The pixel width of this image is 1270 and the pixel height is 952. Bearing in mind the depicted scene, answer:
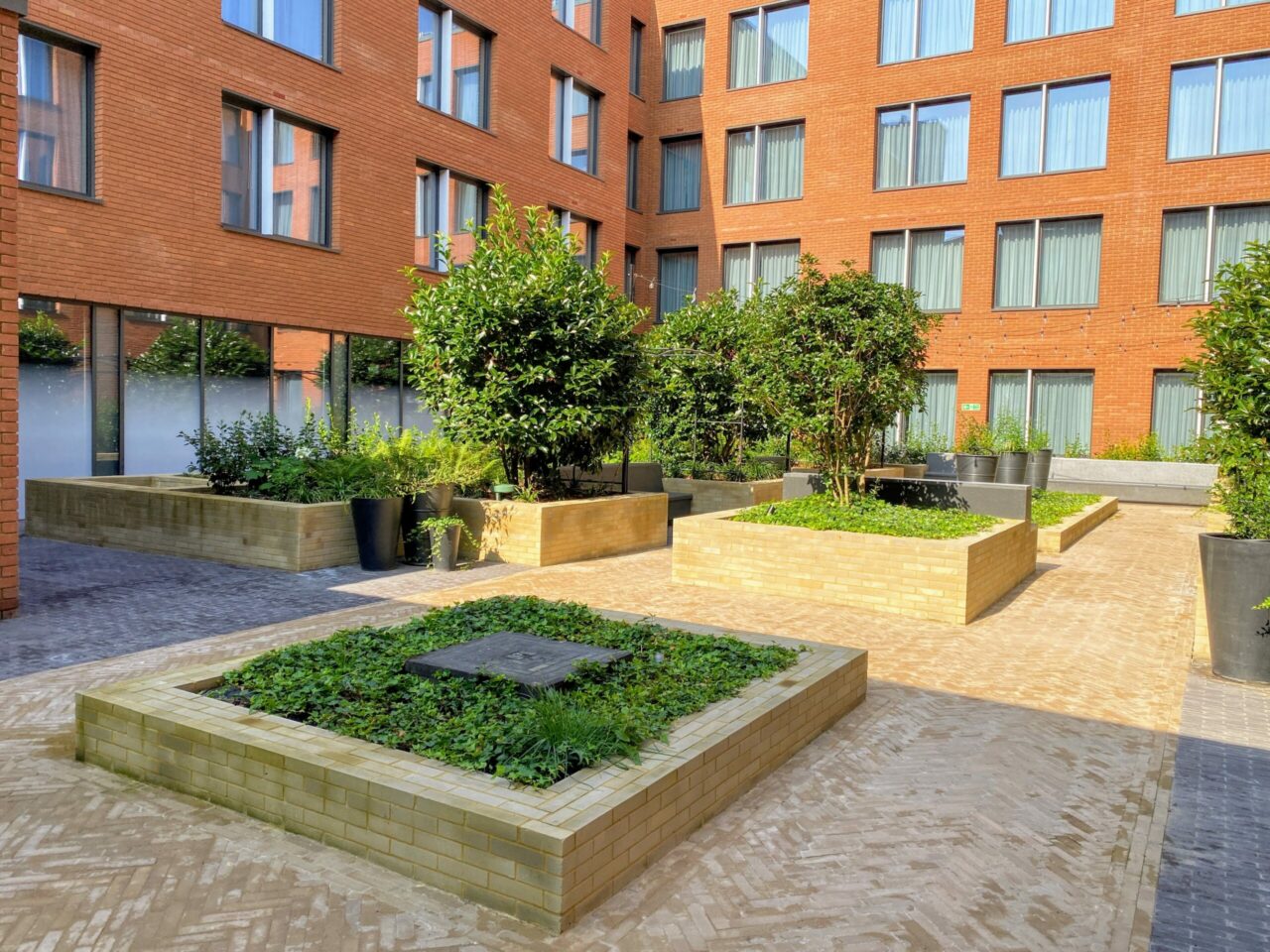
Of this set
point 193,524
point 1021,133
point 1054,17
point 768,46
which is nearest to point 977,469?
point 1021,133

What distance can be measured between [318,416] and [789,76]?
1803cm

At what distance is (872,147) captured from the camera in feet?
88.0

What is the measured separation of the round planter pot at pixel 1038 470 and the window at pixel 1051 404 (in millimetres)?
4209

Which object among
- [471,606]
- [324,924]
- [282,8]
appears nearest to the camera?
[324,924]

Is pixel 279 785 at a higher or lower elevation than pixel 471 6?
lower

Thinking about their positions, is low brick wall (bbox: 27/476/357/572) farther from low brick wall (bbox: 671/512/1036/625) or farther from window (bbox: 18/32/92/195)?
window (bbox: 18/32/92/195)

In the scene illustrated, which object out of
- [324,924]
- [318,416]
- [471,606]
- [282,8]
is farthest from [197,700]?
[282,8]

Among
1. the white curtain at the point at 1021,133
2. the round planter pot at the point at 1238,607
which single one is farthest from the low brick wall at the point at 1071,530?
the white curtain at the point at 1021,133

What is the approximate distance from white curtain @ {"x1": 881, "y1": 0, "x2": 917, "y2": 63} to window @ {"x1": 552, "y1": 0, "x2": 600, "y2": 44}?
7.95 metres

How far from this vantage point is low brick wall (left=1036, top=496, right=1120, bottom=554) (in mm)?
13195

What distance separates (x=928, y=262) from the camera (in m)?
26.5

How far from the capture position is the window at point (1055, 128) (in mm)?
24422

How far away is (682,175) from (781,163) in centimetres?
332

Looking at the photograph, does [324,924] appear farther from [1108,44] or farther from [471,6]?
[1108,44]
